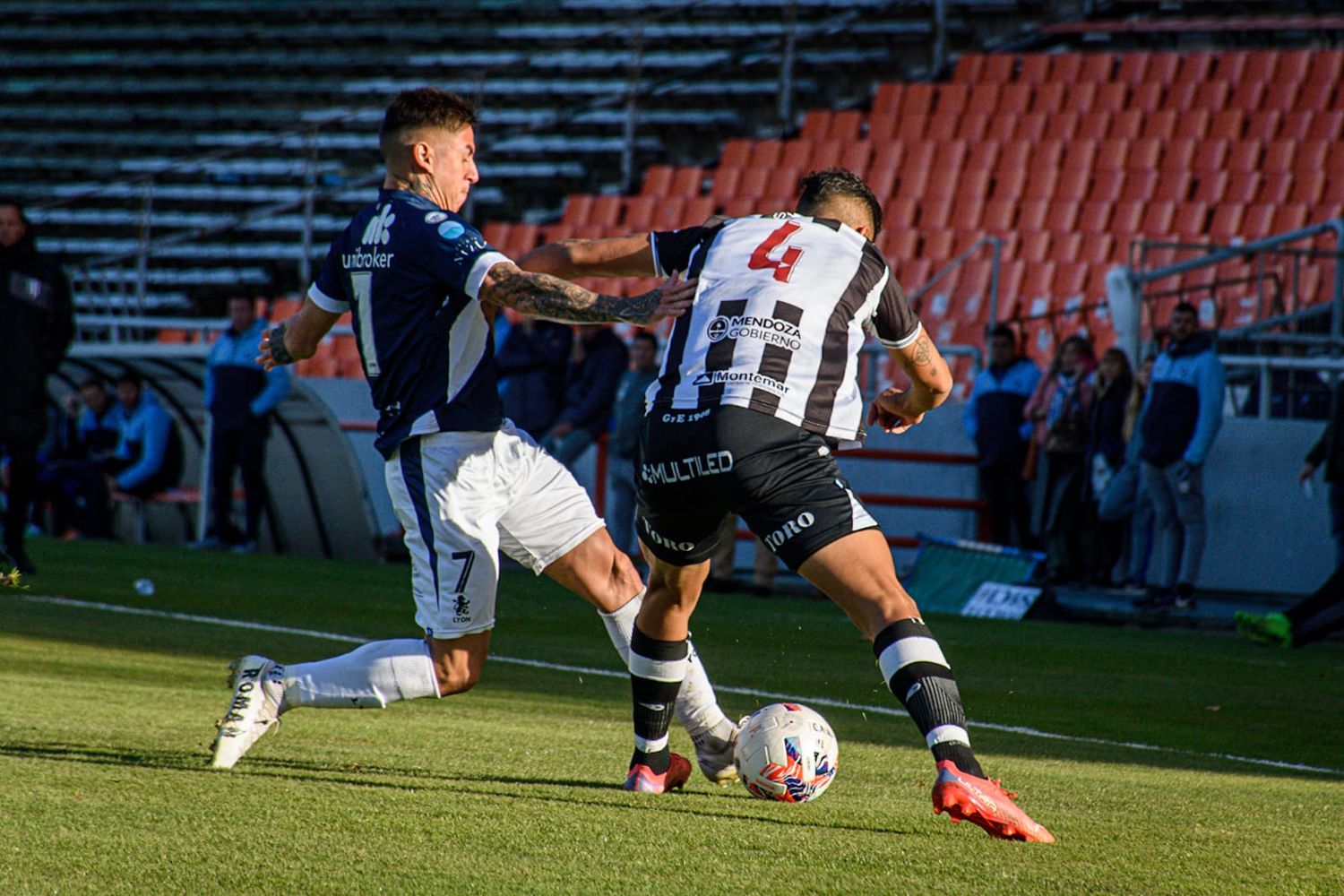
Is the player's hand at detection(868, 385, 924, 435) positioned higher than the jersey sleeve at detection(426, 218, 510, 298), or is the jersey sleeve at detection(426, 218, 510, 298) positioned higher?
the jersey sleeve at detection(426, 218, 510, 298)

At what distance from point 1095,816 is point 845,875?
3.94ft

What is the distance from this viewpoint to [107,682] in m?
6.97

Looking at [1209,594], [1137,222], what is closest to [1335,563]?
[1209,594]

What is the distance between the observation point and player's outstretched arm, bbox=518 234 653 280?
4.79m

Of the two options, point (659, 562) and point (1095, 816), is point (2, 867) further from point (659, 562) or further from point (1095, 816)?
point (1095, 816)

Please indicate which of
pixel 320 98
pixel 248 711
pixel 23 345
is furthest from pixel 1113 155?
pixel 248 711

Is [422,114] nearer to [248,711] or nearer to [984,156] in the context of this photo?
[248,711]

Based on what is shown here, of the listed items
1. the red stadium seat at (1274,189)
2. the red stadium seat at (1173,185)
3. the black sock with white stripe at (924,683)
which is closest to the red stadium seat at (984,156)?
the red stadium seat at (1173,185)

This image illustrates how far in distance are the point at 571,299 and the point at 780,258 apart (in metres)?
0.56

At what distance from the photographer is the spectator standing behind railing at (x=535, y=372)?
15000 mm

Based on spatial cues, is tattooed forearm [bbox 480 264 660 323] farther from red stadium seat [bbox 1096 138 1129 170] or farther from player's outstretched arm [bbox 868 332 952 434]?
red stadium seat [bbox 1096 138 1129 170]

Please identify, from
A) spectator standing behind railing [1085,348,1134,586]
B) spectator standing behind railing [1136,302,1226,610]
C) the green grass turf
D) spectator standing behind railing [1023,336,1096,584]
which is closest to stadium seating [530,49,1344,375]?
spectator standing behind railing [1023,336,1096,584]

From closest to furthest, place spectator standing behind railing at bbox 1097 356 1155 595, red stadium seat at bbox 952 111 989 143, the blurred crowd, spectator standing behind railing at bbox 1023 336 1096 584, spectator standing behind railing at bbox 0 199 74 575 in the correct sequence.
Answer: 1. spectator standing behind railing at bbox 0 199 74 575
2. the blurred crowd
3. spectator standing behind railing at bbox 1097 356 1155 595
4. spectator standing behind railing at bbox 1023 336 1096 584
5. red stadium seat at bbox 952 111 989 143

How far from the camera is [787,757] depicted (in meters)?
4.73
